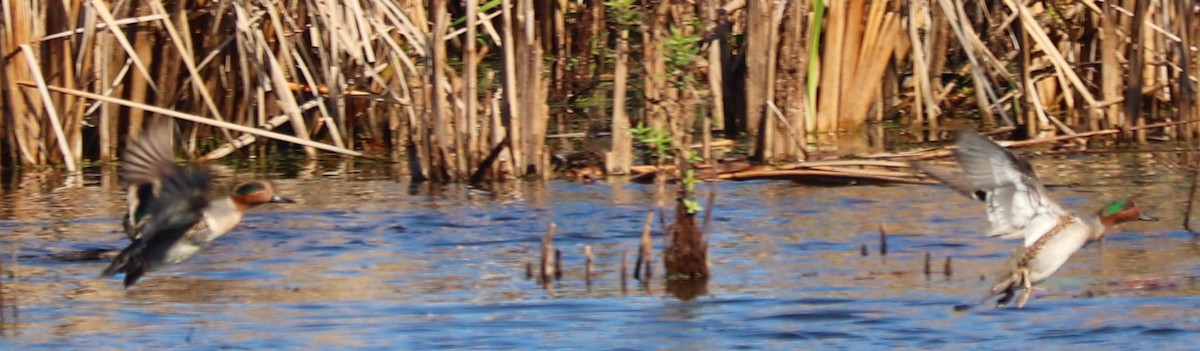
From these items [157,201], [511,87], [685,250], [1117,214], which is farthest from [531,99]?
[1117,214]

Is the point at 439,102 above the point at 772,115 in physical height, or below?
above

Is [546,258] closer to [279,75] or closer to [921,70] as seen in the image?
[279,75]

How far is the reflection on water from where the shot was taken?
6.07 m

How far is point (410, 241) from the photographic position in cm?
805

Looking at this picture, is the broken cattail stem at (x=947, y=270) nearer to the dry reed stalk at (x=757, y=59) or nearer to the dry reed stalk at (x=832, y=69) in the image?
the dry reed stalk at (x=757, y=59)

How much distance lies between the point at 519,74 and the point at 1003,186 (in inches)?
143

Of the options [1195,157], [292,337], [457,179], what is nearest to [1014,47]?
[1195,157]

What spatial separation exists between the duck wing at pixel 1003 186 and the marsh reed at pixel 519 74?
276cm

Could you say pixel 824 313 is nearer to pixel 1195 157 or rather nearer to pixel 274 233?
pixel 274 233

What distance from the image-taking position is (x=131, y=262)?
6.54m

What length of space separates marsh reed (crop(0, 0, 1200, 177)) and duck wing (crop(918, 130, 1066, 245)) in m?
2.76

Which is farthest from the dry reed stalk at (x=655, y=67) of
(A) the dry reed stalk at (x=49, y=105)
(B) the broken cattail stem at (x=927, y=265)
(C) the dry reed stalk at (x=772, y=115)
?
(A) the dry reed stalk at (x=49, y=105)

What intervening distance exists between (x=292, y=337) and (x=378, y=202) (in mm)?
3058

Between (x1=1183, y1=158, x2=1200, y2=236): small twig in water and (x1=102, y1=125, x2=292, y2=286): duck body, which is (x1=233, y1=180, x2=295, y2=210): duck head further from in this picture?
(x1=1183, y1=158, x2=1200, y2=236): small twig in water
